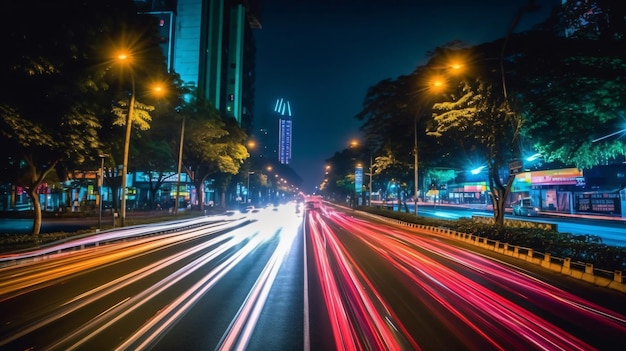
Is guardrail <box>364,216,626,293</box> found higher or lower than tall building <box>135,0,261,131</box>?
lower

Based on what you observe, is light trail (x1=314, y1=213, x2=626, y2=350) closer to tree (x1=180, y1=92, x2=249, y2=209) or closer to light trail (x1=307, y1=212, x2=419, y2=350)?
light trail (x1=307, y1=212, x2=419, y2=350)

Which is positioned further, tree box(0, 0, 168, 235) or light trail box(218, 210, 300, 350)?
tree box(0, 0, 168, 235)

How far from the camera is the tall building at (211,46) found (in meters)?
83.4

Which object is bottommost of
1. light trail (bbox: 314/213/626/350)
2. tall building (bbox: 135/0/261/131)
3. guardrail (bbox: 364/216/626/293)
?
light trail (bbox: 314/213/626/350)

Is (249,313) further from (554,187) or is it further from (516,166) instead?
(554,187)

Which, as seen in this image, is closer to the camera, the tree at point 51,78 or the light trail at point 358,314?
the light trail at point 358,314

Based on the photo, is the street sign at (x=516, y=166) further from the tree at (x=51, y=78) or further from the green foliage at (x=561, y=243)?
the tree at (x=51, y=78)

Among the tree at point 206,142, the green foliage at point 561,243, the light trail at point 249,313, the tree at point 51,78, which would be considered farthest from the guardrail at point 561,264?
the tree at point 206,142

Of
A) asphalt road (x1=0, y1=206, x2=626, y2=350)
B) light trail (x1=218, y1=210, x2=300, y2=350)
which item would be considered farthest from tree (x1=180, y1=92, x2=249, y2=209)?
light trail (x1=218, y1=210, x2=300, y2=350)

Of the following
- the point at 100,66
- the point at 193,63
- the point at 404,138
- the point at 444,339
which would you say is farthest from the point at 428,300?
the point at 193,63

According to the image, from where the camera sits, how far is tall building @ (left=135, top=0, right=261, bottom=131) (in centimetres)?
8338

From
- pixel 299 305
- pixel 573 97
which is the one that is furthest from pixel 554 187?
pixel 299 305

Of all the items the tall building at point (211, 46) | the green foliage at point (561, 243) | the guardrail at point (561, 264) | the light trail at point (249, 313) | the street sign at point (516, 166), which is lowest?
the light trail at point (249, 313)

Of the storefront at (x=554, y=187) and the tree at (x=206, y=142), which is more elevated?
the tree at (x=206, y=142)
